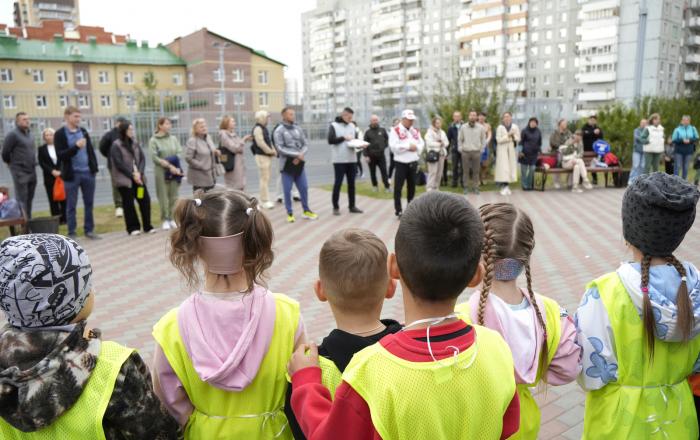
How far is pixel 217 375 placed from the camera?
1.80m

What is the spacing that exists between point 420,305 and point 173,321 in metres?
0.95

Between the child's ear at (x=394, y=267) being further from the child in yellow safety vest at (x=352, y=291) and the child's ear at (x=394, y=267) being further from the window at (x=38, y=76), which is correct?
the window at (x=38, y=76)

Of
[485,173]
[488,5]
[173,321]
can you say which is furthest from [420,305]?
[488,5]

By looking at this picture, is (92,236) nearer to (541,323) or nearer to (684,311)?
(541,323)

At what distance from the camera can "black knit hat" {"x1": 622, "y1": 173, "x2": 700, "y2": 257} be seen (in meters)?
1.93

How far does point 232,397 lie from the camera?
1.91 m

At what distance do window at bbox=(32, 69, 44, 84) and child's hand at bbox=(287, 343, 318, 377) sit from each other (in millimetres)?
63754

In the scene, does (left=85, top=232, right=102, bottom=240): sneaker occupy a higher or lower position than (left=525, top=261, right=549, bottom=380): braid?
lower

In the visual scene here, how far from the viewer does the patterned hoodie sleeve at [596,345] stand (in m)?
2.04

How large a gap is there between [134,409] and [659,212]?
1.81 meters

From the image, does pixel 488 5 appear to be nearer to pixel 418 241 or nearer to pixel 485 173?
pixel 485 173

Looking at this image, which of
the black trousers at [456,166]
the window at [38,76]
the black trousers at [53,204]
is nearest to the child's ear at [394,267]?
the black trousers at [53,204]

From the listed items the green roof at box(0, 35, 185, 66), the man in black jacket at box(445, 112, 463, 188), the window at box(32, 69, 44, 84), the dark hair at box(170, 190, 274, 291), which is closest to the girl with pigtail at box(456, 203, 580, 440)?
the dark hair at box(170, 190, 274, 291)

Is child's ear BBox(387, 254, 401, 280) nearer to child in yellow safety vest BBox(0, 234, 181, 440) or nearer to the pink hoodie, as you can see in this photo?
the pink hoodie
